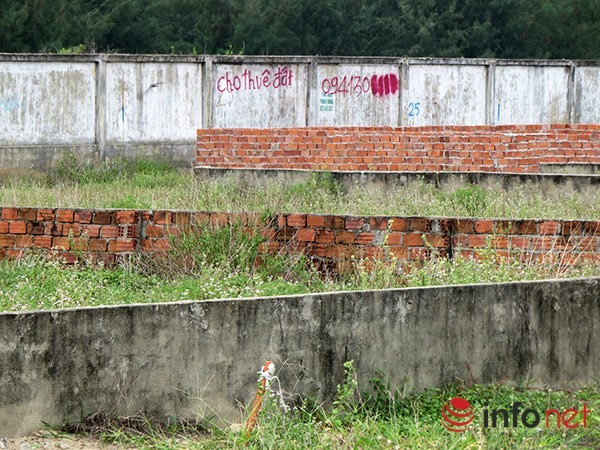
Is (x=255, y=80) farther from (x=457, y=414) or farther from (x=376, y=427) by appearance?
(x=376, y=427)

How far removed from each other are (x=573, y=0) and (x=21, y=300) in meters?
31.6

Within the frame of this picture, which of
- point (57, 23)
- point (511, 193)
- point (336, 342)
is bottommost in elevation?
point (336, 342)

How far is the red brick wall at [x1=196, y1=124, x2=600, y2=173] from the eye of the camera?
1424cm

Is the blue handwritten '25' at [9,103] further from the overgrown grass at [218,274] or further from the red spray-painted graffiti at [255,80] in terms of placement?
the overgrown grass at [218,274]

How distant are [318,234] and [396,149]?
566 cm

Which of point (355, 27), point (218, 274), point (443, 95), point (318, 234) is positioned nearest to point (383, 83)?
point (443, 95)

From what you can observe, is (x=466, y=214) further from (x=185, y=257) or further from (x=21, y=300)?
(x=21, y=300)

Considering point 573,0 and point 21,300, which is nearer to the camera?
point 21,300

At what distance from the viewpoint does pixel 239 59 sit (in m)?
19.4

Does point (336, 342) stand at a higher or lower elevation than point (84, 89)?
lower

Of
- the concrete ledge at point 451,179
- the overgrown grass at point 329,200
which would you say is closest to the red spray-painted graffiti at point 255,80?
the overgrown grass at point 329,200

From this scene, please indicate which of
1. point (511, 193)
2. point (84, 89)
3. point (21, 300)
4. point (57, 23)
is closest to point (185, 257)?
point (21, 300)

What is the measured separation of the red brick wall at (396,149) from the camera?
14.2 m

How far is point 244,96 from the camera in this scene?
19.7 meters
